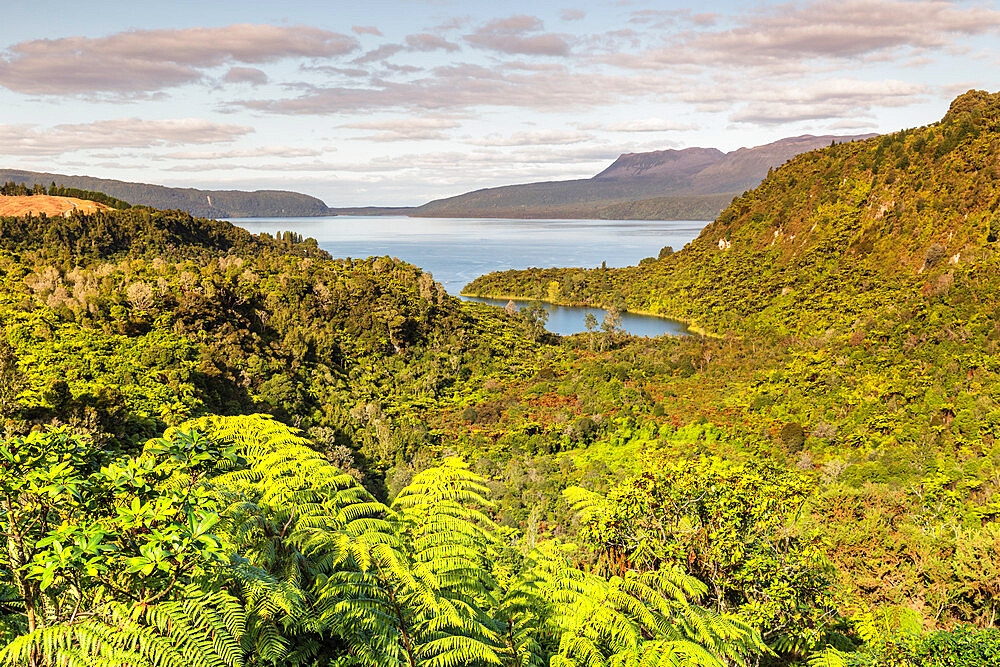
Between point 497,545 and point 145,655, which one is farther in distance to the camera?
point 497,545

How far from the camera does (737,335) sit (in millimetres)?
65750

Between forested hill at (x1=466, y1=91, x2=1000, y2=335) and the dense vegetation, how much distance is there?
0.49 m

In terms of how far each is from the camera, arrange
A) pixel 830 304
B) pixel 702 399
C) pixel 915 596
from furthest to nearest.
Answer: pixel 830 304 → pixel 702 399 → pixel 915 596

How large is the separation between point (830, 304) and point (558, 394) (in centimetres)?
3570

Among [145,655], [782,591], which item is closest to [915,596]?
[782,591]

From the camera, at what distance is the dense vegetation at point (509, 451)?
430 cm

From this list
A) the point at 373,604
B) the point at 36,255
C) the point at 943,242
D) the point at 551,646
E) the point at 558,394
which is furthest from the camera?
the point at 943,242

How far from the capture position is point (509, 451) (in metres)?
33.7

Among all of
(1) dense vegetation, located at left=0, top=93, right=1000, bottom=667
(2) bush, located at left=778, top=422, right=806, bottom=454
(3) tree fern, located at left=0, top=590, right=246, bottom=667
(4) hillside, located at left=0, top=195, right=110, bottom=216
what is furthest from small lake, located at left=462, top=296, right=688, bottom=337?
(3) tree fern, located at left=0, top=590, right=246, bottom=667

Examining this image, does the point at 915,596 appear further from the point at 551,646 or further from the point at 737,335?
the point at 737,335

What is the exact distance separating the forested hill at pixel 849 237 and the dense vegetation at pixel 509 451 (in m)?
0.49

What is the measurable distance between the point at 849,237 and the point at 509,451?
2285 inches

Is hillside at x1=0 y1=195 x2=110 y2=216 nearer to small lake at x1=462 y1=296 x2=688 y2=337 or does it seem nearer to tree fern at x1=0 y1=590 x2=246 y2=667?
small lake at x1=462 y1=296 x2=688 y2=337

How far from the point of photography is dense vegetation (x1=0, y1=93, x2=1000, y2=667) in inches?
169
